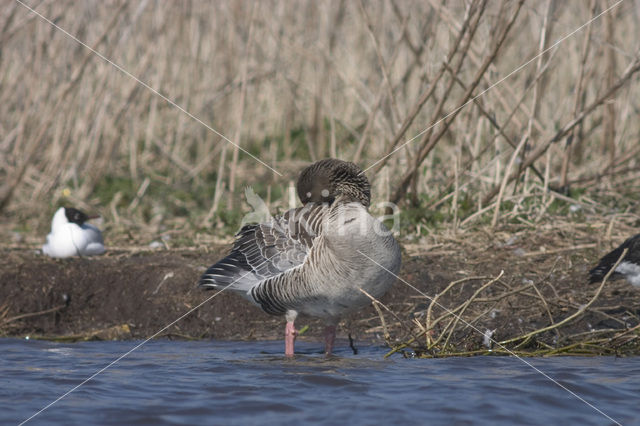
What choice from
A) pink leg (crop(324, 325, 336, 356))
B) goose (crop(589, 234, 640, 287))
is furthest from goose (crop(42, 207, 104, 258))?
goose (crop(589, 234, 640, 287))

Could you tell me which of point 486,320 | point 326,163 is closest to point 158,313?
point 326,163

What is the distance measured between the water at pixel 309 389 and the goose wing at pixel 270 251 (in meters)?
0.58

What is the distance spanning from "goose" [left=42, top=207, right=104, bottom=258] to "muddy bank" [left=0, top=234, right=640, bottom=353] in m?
0.12

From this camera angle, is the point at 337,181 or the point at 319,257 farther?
the point at 337,181

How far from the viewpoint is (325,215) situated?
18.0ft

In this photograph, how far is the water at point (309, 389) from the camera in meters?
4.17

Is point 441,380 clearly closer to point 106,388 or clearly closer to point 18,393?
point 106,388

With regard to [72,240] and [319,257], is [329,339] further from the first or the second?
[72,240]

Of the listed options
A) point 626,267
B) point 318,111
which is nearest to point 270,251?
point 626,267

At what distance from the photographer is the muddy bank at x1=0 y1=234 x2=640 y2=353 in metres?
6.23

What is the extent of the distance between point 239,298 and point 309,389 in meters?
2.31

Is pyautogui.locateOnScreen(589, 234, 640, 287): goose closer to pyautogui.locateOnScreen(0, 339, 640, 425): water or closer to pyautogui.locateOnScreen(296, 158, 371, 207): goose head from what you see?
pyautogui.locateOnScreen(0, 339, 640, 425): water

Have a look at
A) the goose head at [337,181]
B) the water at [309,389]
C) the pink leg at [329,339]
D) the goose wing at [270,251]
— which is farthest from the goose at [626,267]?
the goose wing at [270,251]

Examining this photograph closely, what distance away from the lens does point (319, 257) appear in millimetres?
5262
